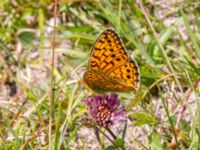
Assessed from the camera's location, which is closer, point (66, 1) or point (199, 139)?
point (199, 139)

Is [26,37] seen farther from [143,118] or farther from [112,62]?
[112,62]

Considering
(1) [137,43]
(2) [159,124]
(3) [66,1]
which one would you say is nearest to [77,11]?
(3) [66,1]

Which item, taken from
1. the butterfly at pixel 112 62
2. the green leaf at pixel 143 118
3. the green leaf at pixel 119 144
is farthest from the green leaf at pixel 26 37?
the green leaf at pixel 119 144

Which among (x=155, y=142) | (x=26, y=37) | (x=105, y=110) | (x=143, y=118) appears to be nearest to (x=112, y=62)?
(x=105, y=110)

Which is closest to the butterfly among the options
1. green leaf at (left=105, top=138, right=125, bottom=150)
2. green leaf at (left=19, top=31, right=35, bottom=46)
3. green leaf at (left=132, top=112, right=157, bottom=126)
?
green leaf at (left=105, top=138, right=125, bottom=150)

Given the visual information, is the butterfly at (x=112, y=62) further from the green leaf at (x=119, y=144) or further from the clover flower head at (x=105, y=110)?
the green leaf at (x=119, y=144)

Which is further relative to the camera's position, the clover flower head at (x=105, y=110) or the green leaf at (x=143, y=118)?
the green leaf at (x=143, y=118)

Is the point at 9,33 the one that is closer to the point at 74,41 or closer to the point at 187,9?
the point at 74,41

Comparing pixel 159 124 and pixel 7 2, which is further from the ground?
pixel 7 2
